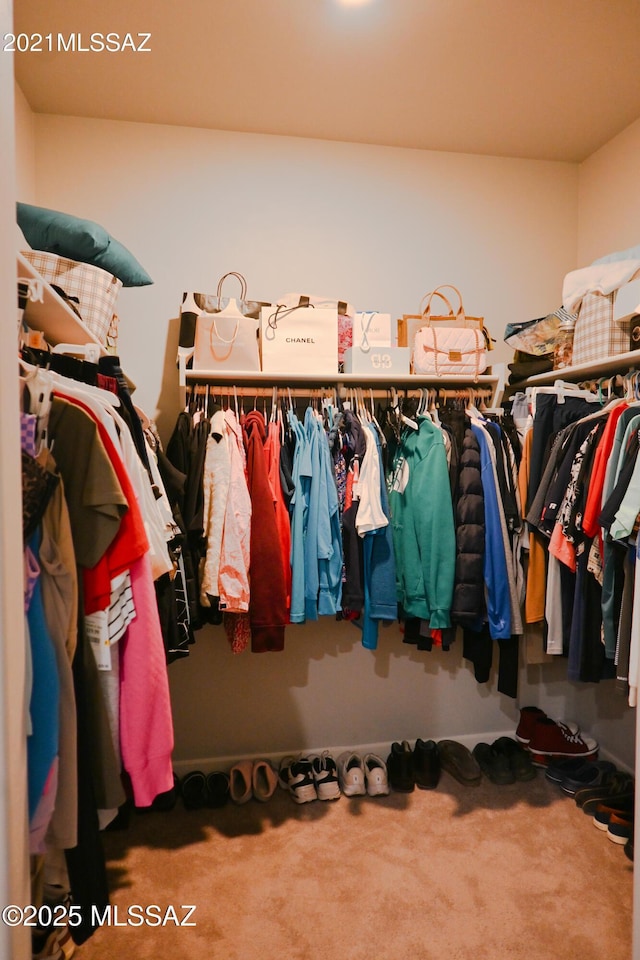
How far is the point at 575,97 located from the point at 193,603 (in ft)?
8.25

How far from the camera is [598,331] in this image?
213 cm

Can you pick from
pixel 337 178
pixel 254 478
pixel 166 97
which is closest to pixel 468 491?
pixel 254 478

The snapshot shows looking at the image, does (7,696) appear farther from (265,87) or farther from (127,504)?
(265,87)

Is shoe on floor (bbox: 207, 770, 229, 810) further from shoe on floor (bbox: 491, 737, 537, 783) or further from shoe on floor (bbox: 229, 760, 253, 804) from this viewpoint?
shoe on floor (bbox: 491, 737, 537, 783)

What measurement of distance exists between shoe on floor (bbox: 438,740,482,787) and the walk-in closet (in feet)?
0.05

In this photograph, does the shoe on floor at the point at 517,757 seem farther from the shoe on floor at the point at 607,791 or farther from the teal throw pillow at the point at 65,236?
the teal throw pillow at the point at 65,236

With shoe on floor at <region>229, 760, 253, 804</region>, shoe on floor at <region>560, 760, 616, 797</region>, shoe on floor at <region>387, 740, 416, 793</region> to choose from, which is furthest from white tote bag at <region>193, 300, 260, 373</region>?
shoe on floor at <region>560, 760, 616, 797</region>

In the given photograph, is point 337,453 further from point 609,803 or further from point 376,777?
A: point 609,803

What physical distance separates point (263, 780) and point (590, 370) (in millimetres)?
2178

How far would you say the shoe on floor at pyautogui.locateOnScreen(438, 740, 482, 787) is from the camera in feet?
8.13

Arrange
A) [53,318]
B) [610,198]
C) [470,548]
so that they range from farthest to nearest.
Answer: [610,198], [470,548], [53,318]

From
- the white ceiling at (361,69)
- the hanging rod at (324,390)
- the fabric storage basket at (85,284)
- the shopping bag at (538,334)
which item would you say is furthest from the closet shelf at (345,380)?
the white ceiling at (361,69)

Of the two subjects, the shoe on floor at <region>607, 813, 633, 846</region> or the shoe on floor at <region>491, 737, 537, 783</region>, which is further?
the shoe on floor at <region>491, 737, 537, 783</region>

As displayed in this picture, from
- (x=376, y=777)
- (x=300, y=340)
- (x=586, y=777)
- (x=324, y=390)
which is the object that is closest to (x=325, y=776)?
(x=376, y=777)
